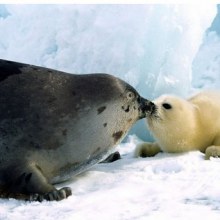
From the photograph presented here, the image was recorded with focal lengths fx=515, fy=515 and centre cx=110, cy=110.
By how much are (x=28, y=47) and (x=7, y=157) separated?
780cm

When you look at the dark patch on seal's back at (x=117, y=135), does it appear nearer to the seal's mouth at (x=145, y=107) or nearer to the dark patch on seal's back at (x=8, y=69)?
the seal's mouth at (x=145, y=107)

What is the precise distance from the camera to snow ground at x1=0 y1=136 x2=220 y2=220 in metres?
2.10

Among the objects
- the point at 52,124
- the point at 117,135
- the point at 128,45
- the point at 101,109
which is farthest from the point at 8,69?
the point at 128,45

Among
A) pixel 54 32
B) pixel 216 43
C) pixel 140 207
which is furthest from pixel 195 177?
pixel 216 43

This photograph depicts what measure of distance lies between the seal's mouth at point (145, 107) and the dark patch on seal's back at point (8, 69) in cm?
89

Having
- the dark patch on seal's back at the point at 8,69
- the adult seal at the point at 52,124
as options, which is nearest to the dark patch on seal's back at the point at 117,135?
the adult seal at the point at 52,124

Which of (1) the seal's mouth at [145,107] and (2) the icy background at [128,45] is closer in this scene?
(1) the seal's mouth at [145,107]

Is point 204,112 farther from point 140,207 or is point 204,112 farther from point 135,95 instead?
point 140,207

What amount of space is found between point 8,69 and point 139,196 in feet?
4.11

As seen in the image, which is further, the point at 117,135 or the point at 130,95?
the point at 130,95

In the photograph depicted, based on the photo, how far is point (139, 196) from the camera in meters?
2.46

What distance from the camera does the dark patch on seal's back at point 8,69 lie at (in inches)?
124

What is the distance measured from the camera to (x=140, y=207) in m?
2.21

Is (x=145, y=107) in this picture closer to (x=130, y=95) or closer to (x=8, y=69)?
(x=130, y=95)
